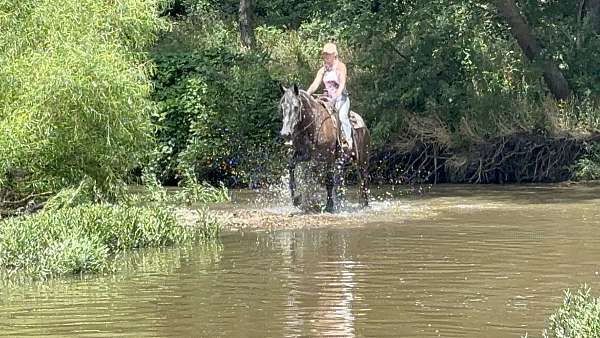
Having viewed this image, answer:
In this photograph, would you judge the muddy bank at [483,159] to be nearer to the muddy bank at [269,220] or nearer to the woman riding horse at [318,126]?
the woman riding horse at [318,126]

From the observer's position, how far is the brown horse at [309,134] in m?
17.4

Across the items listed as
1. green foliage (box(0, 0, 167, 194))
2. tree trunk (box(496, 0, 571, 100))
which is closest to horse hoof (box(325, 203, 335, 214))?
green foliage (box(0, 0, 167, 194))

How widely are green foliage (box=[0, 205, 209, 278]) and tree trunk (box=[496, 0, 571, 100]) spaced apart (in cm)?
1179

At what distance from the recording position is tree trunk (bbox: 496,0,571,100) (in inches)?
968

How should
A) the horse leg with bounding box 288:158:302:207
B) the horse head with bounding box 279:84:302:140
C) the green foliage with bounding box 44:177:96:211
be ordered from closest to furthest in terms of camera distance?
the green foliage with bounding box 44:177:96:211
the horse head with bounding box 279:84:302:140
the horse leg with bounding box 288:158:302:207

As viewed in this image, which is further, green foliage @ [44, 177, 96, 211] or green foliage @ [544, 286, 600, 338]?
green foliage @ [44, 177, 96, 211]

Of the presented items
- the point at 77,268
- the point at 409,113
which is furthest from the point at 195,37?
the point at 77,268

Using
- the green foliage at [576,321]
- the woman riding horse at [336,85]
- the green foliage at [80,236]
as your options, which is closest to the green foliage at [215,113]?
the woman riding horse at [336,85]

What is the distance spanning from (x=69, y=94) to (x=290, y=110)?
352 cm

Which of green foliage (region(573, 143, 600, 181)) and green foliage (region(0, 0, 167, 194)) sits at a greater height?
green foliage (region(0, 0, 167, 194))

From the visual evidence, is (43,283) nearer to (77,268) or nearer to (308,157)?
(77,268)

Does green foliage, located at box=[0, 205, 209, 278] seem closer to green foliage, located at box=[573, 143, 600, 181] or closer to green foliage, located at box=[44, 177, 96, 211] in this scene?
green foliage, located at box=[44, 177, 96, 211]

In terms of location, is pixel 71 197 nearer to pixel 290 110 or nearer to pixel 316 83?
pixel 290 110

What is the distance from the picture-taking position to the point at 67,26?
16.2m
